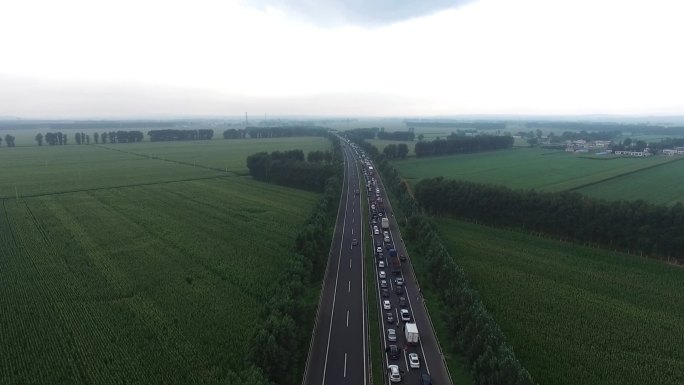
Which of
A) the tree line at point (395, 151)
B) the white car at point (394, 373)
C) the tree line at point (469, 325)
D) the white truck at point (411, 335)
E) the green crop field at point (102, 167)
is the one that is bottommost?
the white car at point (394, 373)

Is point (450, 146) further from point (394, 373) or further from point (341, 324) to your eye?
point (394, 373)

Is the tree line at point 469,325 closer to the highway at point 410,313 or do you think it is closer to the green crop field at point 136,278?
the highway at point 410,313

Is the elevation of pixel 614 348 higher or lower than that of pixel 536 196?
lower

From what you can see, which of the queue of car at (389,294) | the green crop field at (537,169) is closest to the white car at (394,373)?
the queue of car at (389,294)

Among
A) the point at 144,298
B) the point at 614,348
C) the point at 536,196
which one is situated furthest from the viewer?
the point at 536,196

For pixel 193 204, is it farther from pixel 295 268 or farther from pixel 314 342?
pixel 314 342

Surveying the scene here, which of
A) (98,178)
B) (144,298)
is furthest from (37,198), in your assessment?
(144,298)

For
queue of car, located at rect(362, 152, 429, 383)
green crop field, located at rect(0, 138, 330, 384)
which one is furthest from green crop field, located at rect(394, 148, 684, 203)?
green crop field, located at rect(0, 138, 330, 384)
